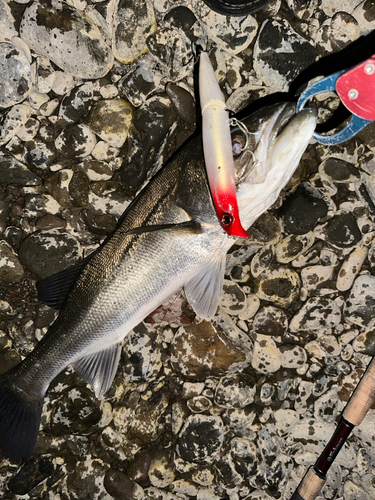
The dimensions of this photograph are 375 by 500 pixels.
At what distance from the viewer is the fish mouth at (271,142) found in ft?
5.98

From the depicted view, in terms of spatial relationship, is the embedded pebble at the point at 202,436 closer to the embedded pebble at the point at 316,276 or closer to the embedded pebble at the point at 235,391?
the embedded pebble at the point at 235,391

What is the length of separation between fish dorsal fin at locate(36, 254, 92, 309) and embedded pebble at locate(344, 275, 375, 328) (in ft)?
5.37

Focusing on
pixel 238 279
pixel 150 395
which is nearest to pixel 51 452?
pixel 150 395

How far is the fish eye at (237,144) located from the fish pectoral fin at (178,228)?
0.41 meters

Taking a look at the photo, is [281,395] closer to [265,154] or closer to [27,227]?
[265,154]

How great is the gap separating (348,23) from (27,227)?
2.31 meters

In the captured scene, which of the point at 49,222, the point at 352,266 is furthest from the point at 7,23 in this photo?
the point at 352,266

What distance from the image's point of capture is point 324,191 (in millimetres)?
2490

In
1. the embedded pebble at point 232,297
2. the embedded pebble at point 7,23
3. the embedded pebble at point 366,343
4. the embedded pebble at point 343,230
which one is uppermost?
the embedded pebble at point 7,23

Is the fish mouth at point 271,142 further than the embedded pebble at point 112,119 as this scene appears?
No

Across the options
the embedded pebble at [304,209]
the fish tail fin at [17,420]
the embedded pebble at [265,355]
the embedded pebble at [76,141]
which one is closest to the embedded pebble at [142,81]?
the embedded pebble at [76,141]

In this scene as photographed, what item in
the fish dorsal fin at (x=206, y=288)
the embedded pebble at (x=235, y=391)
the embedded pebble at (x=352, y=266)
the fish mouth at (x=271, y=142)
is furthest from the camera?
the embedded pebble at (x=235, y=391)

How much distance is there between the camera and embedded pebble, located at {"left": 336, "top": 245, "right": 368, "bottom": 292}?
2.50 metres

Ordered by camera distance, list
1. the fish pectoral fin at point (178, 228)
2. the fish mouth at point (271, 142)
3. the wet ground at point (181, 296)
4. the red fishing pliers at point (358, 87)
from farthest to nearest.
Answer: the wet ground at point (181, 296), the fish pectoral fin at point (178, 228), the fish mouth at point (271, 142), the red fishing pliers at point (358, 87)
